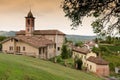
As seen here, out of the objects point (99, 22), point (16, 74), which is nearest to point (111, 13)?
point (99, 22)

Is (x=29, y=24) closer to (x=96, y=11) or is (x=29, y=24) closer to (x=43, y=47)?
(x=43, y=47)

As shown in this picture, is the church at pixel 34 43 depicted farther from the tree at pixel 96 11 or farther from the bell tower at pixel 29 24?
the tree at pixel 96 11

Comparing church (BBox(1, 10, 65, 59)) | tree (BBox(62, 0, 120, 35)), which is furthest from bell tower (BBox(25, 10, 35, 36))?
tree (BBox(62, 0, 120, 35))

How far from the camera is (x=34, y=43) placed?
7144 centimetres

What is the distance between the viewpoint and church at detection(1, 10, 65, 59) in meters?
70.7

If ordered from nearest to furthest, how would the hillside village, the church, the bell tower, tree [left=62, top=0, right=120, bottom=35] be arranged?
1. tree [left=62, top=0, right=120, bottom=35]
2. the hillside village
3. the church
4. the bell tower

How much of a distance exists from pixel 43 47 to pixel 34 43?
356cm

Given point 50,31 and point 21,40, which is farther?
point 50,31

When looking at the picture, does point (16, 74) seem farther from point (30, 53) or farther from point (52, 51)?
point (52, 51)

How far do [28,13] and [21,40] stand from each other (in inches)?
587

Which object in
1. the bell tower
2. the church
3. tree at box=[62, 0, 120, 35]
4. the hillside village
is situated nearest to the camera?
tree at box=[62, 0, 120, 35]

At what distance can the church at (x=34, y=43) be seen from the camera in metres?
70.7

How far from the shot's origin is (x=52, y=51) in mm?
83062

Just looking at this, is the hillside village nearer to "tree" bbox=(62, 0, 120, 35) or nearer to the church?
the church
